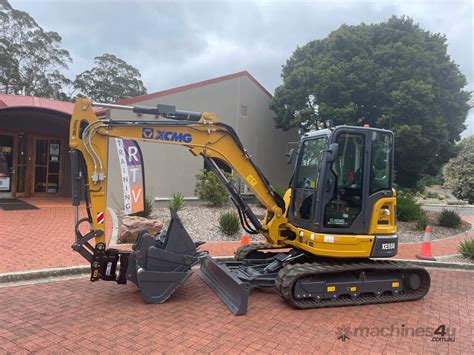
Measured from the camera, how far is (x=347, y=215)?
542 centimetres

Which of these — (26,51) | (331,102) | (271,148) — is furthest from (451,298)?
(26,51)

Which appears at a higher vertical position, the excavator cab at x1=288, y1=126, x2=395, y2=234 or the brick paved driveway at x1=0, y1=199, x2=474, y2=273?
the excavator cab at x1=288, y1=126, x2=395, y2=234

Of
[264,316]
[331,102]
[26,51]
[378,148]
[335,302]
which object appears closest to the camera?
[264,316]

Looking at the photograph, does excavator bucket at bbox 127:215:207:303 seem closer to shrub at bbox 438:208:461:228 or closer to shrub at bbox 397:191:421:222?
shrub at bbox 397:191:421:222

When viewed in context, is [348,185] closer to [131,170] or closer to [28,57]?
[131,170]

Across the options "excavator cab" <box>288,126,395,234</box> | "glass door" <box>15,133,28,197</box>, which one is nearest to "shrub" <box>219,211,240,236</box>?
"excavator cab" <box>288,126,395,234</box>

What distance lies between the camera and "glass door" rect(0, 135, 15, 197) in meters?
13.1

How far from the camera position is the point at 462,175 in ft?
106

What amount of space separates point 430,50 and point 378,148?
35.4 feet

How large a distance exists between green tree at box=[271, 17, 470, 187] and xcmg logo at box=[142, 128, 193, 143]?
890 centimetres

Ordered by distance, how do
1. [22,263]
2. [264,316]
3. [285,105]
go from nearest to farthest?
[264,316]
[22,263]
[285,105]

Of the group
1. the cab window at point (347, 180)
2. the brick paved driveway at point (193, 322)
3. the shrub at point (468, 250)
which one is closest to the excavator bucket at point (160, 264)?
the brick paved driveway at point (193, 322)

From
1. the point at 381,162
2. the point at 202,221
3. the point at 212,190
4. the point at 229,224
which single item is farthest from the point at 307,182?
the point at 212,190

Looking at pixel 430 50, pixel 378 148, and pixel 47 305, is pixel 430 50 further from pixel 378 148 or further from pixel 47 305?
pixel 47 305
